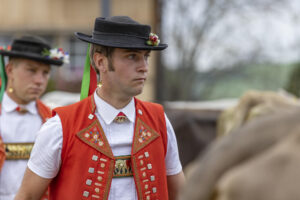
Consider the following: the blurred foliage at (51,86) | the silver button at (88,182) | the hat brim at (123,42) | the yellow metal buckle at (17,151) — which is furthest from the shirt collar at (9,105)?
the blurred foliage at (51,86)

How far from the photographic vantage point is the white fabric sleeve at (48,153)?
2.35m

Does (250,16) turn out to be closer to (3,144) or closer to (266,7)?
(266,7)

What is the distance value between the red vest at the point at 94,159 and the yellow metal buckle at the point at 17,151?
3.95ft

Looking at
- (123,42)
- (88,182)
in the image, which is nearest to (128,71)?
(123,42)

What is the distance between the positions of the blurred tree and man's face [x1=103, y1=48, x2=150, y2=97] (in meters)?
7.08

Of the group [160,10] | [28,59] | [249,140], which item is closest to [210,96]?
[160,10]

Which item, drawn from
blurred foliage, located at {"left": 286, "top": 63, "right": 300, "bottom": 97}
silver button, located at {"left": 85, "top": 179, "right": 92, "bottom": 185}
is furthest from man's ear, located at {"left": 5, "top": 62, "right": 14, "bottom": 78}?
blurred foliage, located at {"left": 286, "top": 63, "right": 300, "bottom": 97}

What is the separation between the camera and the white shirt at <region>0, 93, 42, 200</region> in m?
3.55

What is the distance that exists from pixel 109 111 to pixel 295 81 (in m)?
8.30

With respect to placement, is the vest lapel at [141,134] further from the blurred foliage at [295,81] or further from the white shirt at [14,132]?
the blurred foliage at [295,81]

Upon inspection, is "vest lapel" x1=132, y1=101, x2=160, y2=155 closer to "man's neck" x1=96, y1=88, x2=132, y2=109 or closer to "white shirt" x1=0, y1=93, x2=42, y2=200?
"man's neck" x1=96, y1=88, x2=132, y2=109

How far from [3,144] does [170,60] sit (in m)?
6.98

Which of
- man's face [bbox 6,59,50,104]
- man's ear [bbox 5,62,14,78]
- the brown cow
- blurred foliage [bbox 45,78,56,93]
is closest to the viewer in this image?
the brown cow

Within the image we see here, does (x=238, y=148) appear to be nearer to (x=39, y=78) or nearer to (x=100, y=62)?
(x=100, y=62)
